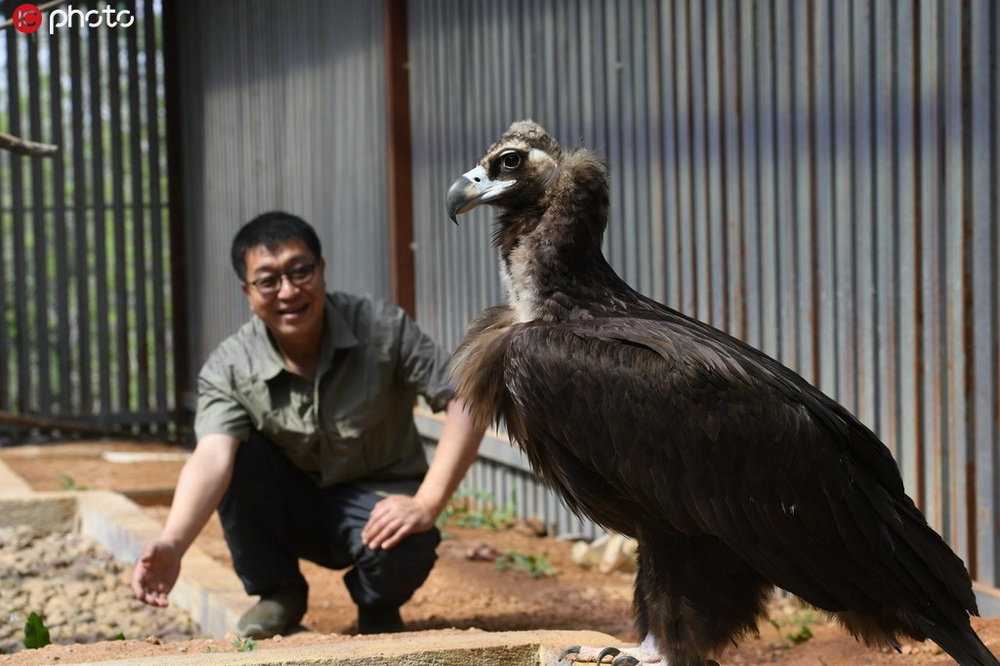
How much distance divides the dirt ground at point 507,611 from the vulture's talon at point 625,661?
0.74 m

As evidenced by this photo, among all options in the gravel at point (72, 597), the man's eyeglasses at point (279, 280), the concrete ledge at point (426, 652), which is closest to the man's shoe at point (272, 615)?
the gravel at point (72, 597)

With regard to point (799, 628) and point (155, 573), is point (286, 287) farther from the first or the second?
point (799, 628)

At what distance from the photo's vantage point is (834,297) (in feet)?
16.5

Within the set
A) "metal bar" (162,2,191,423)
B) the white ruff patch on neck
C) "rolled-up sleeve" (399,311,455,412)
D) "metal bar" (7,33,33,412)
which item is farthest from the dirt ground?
"metal bar" (162,2,191,423)

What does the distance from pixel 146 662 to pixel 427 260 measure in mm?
5178

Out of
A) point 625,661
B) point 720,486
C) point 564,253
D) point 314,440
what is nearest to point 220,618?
point 314,440

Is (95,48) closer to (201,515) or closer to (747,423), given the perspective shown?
(201,515)

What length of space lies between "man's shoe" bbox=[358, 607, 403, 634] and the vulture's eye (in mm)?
2044

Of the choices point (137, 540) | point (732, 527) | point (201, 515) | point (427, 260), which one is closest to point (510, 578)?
point (137, 540)

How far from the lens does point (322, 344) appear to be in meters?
4.98

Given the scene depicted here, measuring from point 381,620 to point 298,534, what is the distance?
450 millimetres

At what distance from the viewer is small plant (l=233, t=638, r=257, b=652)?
11.5ft

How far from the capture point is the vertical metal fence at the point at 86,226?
37.7 ft

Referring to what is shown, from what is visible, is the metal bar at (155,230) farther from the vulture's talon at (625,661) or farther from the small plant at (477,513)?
the vulture's talon at (625,661)
